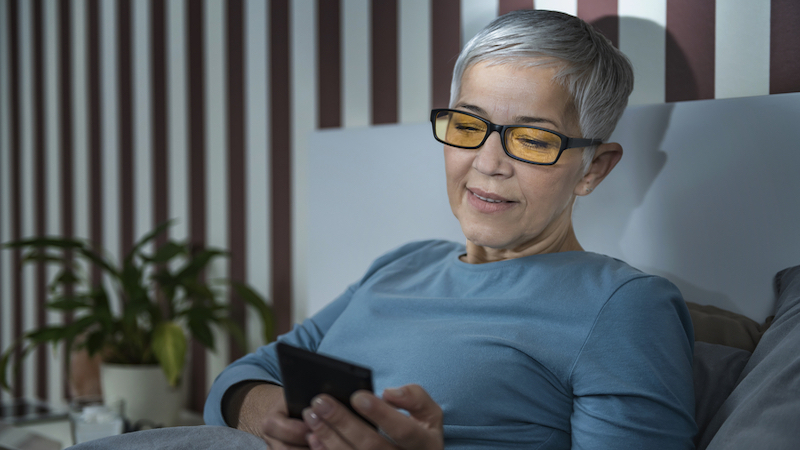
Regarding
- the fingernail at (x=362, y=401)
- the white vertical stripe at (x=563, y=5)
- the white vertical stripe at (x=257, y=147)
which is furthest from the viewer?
the white vertical stripe at (x=257, y=147)

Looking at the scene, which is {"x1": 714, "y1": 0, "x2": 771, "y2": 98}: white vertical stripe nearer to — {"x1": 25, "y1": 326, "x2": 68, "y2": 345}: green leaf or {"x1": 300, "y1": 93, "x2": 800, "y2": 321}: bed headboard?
{"x1": 300, "y1": 93, "x2": 800, "y2": 321}: bed headboard

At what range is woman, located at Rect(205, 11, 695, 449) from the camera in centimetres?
79

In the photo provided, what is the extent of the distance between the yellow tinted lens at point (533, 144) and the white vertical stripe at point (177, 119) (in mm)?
1600

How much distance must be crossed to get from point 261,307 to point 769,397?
58.2 inches

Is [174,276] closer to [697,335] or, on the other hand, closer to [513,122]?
[513,122]

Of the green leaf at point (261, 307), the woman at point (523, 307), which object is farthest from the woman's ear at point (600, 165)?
the green leaf at point (261, 307)

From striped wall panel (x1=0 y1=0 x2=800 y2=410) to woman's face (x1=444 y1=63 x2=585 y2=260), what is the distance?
396 mm

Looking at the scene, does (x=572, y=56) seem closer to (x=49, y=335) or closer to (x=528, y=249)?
(x=528, y=249)

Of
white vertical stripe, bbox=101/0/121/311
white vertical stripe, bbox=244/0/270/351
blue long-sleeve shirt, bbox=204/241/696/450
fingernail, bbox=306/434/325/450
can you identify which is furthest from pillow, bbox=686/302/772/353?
white vertical stripe, bbox=101/0/121/311

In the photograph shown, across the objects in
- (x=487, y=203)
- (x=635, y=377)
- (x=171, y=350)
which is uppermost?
(x=487, y=203)

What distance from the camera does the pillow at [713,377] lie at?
88 centimetres

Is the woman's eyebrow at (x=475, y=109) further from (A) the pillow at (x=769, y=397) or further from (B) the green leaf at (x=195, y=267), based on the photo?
(B) the green leaf at (x=195, y=267)

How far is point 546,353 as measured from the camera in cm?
85

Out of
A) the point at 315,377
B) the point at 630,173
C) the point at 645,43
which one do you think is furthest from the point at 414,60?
the point at 315,377
